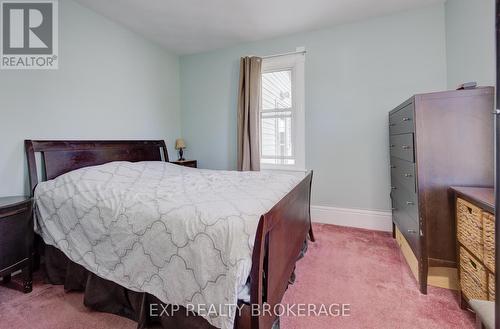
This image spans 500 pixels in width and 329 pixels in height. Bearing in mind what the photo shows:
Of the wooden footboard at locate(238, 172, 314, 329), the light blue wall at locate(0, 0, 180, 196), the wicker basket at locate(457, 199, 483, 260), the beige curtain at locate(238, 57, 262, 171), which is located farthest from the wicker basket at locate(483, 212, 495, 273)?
the light blue wall at locate(0, 0, 180, 196)

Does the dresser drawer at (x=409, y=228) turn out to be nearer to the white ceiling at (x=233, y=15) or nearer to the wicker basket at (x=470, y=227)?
the wicker basket at (x=470, y=227)

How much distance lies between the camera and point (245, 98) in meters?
3.25

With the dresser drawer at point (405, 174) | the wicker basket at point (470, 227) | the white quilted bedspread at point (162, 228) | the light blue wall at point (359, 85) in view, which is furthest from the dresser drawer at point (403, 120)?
the white quilted bedspread at point (162, 228)

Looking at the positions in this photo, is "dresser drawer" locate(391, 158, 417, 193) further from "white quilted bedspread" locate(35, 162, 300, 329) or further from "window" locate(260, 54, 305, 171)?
"window" locate(260, 54, 305, 171)

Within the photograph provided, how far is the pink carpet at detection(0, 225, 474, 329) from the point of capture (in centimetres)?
139

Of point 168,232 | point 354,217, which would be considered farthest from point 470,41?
point 168,232

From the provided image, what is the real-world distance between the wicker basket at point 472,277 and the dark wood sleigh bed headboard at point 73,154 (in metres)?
3.22

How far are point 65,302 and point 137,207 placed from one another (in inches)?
37.5

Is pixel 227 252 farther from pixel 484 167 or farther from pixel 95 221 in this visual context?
pixel 484 167

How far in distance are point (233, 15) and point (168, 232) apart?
2571 mm

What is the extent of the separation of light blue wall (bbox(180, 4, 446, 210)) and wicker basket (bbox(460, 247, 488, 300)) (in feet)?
4.56

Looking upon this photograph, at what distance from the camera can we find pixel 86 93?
2.46 m

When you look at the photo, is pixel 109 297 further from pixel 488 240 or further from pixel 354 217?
pixel 354 217

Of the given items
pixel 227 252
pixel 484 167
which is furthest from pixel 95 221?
pixel 484 167
